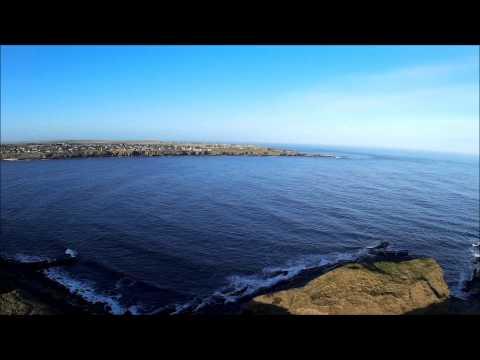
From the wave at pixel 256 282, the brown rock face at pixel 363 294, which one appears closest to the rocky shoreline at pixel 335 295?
the brown rock face at pixel 363 294

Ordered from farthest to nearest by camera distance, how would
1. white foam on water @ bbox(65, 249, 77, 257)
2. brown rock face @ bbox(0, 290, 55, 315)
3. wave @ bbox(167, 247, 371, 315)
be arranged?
white foam on water @ bbox(65, 249, 77, 257) → wave @ bbox(167, 247, 371, 315) → brown rock face @ bbox(0, 290, 55, 315)

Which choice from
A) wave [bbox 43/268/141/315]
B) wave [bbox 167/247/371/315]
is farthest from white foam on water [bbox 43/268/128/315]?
wave [bbox 167/247/371/315]

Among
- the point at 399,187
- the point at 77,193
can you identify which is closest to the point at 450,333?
the point at 77,193

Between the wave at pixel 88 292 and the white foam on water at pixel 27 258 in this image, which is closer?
the wave at pixel 88 292

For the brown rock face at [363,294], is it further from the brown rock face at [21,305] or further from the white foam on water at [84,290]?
the brown rock face at [21,305]

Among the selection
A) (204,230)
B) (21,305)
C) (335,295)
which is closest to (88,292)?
(21,305)

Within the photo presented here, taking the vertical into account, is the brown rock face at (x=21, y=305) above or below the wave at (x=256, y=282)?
above

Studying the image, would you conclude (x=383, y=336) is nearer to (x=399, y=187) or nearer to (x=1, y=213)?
(x=1, y=213)

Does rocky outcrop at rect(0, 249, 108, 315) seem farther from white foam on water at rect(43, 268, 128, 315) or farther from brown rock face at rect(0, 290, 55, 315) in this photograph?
white foam on water at rect(43, 268, 128, 315)
